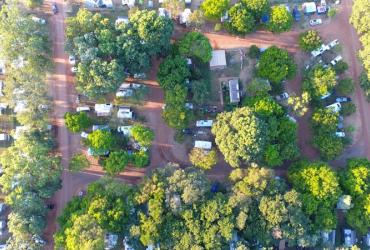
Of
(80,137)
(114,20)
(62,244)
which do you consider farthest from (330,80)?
(62,244)

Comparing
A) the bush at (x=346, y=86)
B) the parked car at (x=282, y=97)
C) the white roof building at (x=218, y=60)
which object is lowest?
the parked car at (x=282, y=97)

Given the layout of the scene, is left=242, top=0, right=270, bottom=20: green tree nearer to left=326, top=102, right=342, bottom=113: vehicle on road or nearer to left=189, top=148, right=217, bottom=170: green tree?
left=326, top=102, right=342, bottom=113: vehicle on road

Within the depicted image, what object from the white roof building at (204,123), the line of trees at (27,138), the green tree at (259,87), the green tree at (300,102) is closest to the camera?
the line of trees at (27,138)

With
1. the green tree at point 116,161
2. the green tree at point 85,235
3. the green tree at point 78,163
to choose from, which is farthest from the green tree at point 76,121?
the green tree at point 85,235

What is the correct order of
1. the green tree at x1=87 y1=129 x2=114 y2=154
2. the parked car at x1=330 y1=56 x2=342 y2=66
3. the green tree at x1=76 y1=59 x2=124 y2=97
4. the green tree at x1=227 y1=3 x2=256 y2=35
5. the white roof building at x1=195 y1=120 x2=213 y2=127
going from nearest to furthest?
the green tree at x1=76 y1=59 x2=124 y2=97, the green tree at x1=87 y1=129 x2=114 y2=154, the green tree at x1=227 y1=3 x2=256 y2=35, the white roof building at x1=195 y1=120 x2=213 y2=127, the parked car at x1=330 y1=56 x2=342 y2=66

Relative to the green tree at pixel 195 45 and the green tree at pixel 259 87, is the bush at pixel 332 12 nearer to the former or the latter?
the green tree at pixel 259 87

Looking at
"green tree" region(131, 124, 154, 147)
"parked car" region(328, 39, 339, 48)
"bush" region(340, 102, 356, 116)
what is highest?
"parked car" region(328, 39, 339, 48)

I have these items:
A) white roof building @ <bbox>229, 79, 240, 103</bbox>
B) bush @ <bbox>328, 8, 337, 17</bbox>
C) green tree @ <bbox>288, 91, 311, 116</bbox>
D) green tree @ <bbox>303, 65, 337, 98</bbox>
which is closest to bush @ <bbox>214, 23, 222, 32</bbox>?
white roof building @ <bbox>229, 79, 240, 103</bbox>

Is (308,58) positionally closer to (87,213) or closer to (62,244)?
(87,213)
